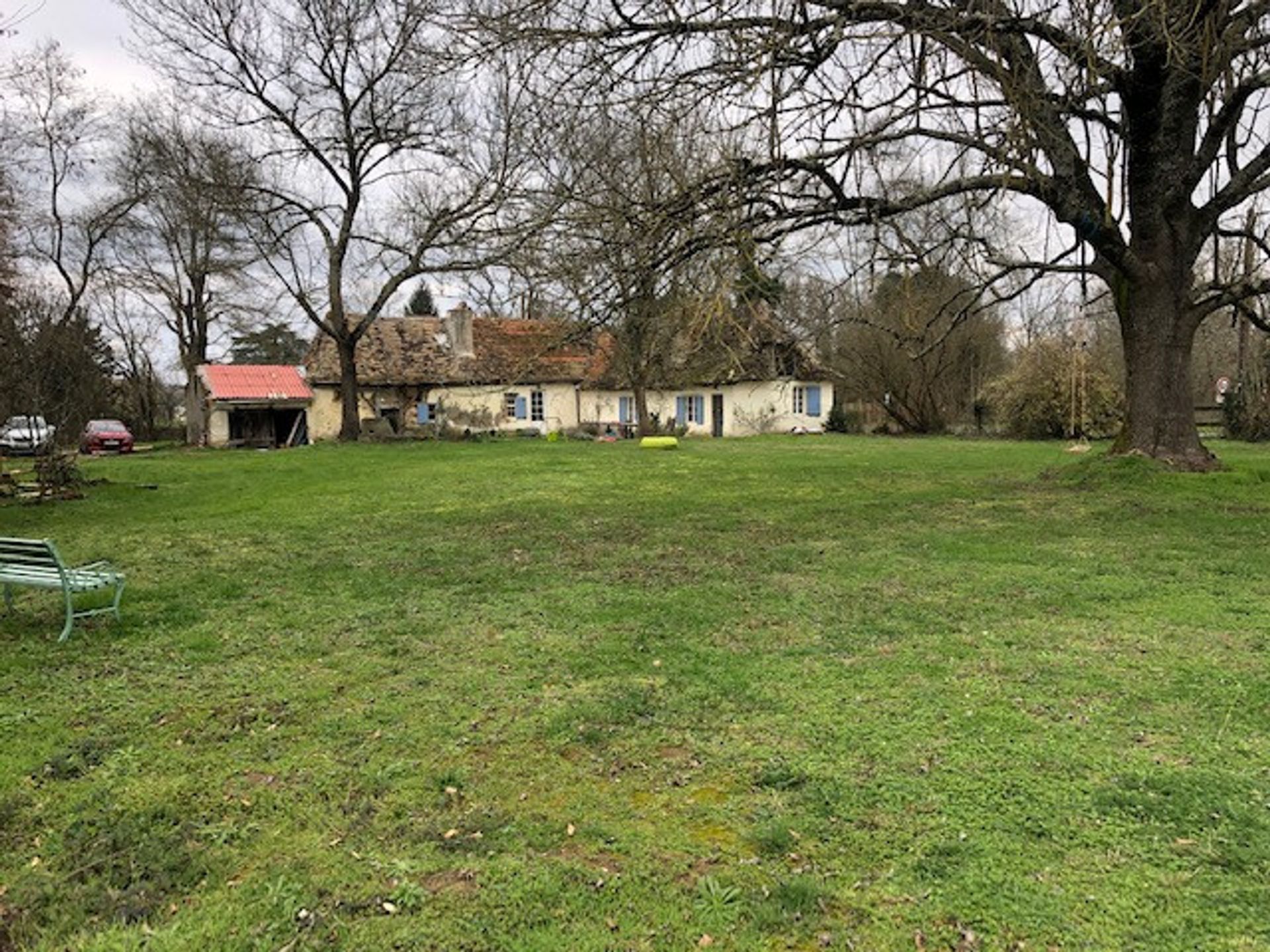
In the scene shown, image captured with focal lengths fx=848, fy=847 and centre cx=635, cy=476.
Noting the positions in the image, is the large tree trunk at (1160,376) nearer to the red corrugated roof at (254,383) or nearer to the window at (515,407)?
the window at (515,407)

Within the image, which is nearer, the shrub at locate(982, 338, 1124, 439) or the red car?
the shrub at locate(982, 338, 1124, 439)

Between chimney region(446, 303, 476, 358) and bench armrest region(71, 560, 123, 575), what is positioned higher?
chimney region(446, 303, 476, 358)

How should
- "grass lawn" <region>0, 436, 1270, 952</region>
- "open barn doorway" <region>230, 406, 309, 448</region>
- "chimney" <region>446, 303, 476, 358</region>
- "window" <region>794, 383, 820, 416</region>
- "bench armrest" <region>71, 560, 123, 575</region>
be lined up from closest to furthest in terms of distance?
1. "grass lawn" <region>0, 436, 1270, 952</region>
2. "bench armrest" <region>71, 560, 123, 575</region>
3. "open barn doorway" <region>230, 406, 309, 448</region>
4. "window" <region>794, 383, 820, 416</region>
5. "chimney" <region>446, 303, 476, 358</region>

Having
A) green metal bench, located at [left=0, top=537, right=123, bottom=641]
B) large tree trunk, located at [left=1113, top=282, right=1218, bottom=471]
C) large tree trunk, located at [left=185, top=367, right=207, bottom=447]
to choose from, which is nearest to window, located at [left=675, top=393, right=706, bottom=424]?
large tree trunk, located at [left=185, top=367, right=207, bottom=447]

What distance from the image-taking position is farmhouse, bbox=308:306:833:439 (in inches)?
1447

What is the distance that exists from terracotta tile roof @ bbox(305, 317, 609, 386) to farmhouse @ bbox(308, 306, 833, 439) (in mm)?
47

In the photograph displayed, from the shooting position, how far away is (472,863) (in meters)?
2.91

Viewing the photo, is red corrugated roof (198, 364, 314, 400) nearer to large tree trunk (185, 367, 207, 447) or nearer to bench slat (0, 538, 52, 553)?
large tree trunk (185, 367, 207, 447)

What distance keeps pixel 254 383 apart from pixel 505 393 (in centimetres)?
1083

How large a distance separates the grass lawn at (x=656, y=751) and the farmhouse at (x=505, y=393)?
28703mm

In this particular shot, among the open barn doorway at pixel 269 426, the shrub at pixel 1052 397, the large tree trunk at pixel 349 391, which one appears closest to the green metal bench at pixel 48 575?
the large tree trunk at pixel 349 391

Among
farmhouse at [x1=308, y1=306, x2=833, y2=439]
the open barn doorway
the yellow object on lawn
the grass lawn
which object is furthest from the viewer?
farmhouse at [x1=308, y1=306, x2=833, y2=439]

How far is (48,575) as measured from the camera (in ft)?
18.9

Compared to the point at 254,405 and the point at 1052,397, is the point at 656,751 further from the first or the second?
the point at 254,405
